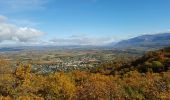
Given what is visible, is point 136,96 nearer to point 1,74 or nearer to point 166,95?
point 166,95

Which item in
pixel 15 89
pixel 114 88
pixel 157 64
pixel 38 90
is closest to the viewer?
pixel 114 88

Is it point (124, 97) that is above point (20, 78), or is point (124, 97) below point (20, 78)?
below

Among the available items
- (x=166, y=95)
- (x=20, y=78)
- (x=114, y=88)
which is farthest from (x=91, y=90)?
(x=20, y=78)

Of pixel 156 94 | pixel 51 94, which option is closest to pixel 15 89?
pixel 51 94

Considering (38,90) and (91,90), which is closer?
(91,90)

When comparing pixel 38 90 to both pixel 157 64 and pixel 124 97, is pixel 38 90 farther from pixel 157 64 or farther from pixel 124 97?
pixel 157 64

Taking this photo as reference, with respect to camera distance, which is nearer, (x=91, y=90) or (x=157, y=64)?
(x=91, y=90)

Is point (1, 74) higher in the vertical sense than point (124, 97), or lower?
higher

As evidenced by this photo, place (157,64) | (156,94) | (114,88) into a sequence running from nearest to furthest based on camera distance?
(156,94)
(114,88)
(157,64)

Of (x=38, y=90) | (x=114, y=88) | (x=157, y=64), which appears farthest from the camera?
(x=157, y=64)
